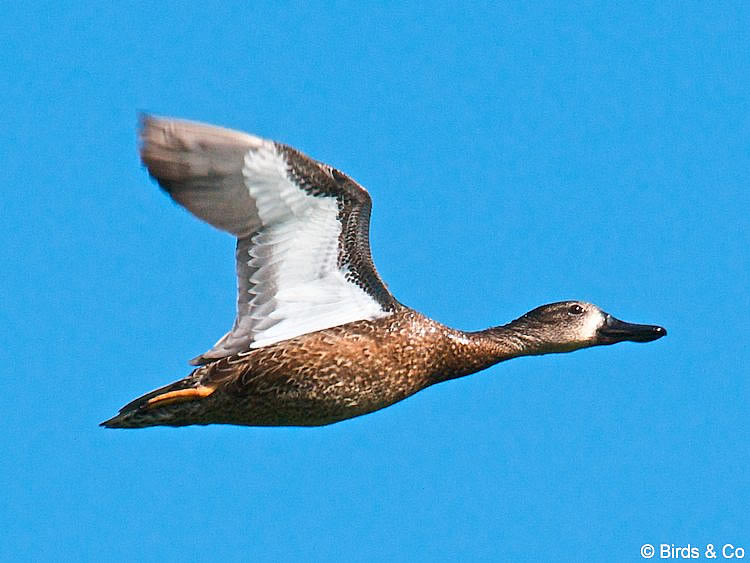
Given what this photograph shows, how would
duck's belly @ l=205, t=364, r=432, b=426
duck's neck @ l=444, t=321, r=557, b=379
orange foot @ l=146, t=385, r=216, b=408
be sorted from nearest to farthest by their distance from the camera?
orange foot @ l=146, t=385, r=216, b=408 < duck's belly @ l=205, t=364, r=432, b=426 < duck's neck @ l=444, t=321, r=557, b=379

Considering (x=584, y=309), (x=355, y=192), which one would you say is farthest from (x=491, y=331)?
(x=355, y=192)

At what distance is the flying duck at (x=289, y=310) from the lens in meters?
12.9

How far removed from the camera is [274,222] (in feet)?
43.7

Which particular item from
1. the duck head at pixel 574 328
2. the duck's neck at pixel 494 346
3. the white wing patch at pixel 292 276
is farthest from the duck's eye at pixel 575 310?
the white wing patch at pixel 292 276

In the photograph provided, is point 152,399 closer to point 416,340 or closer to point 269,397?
point 269,397

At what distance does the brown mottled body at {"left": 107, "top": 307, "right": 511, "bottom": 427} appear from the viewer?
13164mm

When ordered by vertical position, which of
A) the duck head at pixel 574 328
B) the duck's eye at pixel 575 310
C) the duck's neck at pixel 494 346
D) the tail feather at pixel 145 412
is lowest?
the tail feather at pixel 145 412

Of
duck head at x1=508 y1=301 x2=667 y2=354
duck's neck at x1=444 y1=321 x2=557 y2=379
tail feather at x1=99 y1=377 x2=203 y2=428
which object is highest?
duck head at x1=508 y1=301 x2=667 y2=354

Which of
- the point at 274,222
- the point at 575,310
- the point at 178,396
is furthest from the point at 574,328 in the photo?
the point at 178,396

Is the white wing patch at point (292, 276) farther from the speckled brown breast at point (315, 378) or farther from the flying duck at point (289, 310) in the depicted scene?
the speckled brown breast at point (315, 378)

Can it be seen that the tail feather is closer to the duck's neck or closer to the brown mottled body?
the brown mottled body

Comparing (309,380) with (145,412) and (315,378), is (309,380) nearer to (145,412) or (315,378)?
(315,378)

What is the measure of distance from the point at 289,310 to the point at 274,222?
0.78 metres

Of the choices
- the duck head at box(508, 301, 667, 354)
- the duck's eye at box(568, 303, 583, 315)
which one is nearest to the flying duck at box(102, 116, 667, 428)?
the duck head at box(508, 301, 667, 354)
